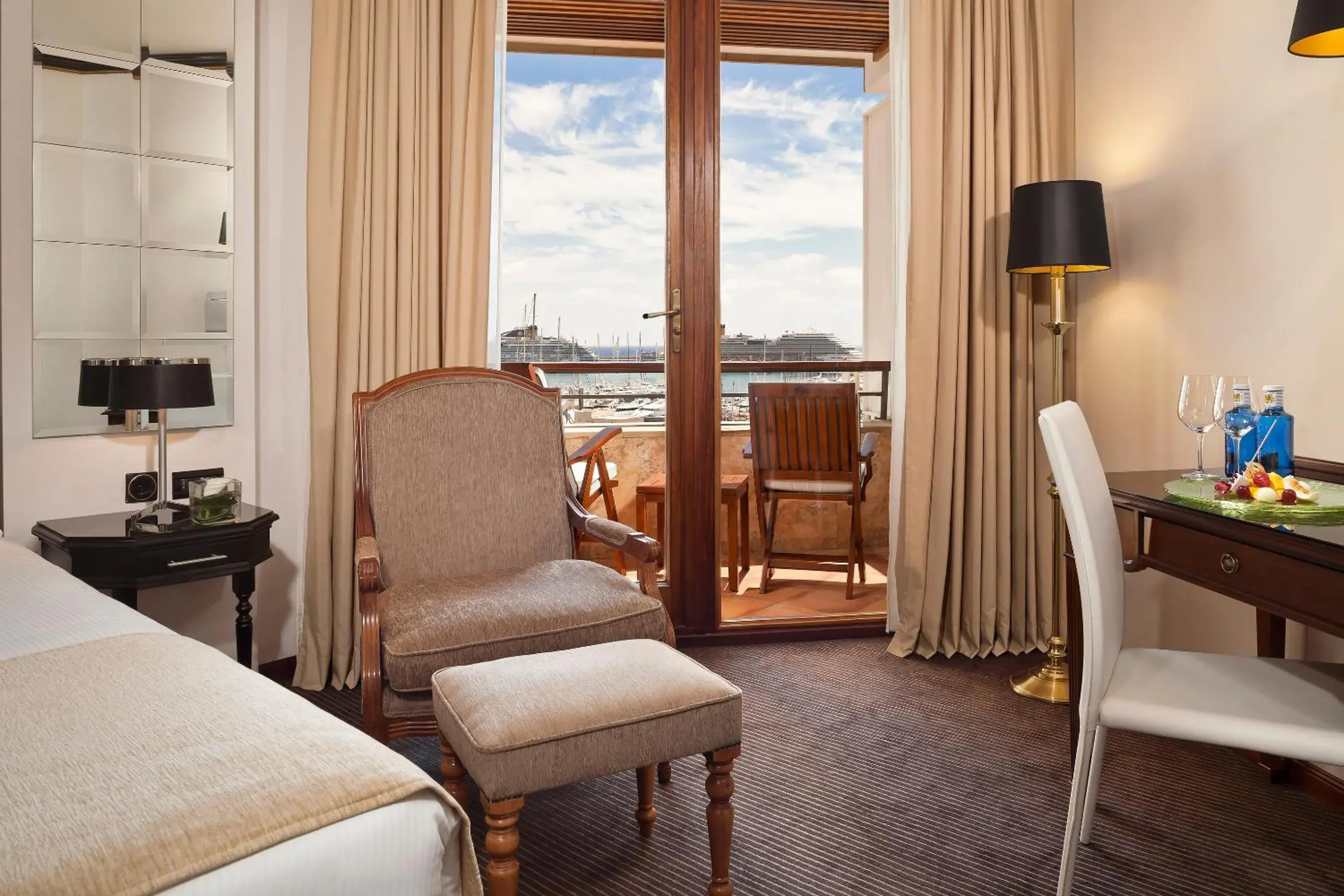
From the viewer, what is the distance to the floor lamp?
2.95 metres

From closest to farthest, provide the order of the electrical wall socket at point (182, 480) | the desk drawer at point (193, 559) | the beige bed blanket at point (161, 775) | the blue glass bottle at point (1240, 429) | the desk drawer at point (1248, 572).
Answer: the beige bed blanket at point (161, 775) → the desk drawer at point (1248, 572) → the blue glass bottle at point (1240, 429) → the desk drawer at point (193, 559) → the electrical wall socket at point (182, 480)

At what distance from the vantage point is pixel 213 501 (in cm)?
262

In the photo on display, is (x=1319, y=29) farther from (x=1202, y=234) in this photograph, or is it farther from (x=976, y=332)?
(x=976, y=332)

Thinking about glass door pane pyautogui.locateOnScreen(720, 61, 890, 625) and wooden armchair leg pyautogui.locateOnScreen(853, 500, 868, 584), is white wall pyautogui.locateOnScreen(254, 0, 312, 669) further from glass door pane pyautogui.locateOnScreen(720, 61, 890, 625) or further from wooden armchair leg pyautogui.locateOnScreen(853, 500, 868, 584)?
wooden armchair leg pyautogui.locateOnScreen(853, 500, 868, 584)

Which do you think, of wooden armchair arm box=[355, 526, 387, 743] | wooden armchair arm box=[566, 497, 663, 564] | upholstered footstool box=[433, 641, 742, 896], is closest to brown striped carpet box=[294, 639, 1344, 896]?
upholstered footstool box=[433, 641, 742, 896]

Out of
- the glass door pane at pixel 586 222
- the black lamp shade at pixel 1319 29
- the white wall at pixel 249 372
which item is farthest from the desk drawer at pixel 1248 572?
the white wall at pixel 249 372

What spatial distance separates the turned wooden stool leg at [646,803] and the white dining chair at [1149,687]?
33.8 inches

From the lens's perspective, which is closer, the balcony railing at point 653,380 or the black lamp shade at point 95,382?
Answer: the black lamp shade at point 95,382

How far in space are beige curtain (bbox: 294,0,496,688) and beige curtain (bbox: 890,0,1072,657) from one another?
1557 millimetres

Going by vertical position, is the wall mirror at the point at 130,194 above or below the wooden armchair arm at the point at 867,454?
above

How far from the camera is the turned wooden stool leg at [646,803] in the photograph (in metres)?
2.14

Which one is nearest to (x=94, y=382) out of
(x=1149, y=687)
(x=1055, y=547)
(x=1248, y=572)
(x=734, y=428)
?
(x=734, y=428)

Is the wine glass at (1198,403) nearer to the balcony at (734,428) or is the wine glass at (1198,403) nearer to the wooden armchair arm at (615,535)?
the wooden armchair arm at (615,535)

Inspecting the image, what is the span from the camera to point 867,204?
3.76 m
